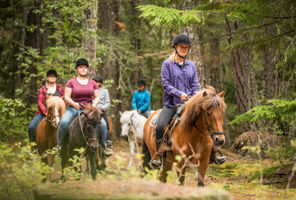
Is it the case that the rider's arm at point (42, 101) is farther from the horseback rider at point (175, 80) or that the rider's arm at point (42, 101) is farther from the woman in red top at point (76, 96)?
the horseback rider at point (175, 80)

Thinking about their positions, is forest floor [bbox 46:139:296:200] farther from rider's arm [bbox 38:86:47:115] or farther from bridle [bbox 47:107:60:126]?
rider's arm [bbox 38:86:47:115]

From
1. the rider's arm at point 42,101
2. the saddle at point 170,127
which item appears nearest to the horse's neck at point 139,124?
the rider's arm at point 42,101

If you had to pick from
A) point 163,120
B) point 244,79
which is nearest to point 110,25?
point 244,79

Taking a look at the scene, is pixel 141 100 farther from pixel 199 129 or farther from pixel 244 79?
pixel 199 129

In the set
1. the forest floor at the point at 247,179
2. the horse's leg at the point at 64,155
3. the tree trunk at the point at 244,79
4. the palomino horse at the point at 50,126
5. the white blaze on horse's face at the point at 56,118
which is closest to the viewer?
the horse's leg at the point at 64,155

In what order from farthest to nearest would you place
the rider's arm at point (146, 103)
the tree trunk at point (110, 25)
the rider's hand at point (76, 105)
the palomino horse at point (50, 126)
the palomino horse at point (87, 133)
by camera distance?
the tree trunk at point (110, 25) → the rider's arm at point (146, 103) → the palomino horse at point (50, 126) → the rider's hand at point (76, 105) → the palomino horse at point (87, 133)

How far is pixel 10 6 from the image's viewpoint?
48.0ft

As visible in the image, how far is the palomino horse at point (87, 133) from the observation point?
266 inches

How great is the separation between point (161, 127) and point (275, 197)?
337cm

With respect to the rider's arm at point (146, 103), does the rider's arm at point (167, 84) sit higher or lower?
higher

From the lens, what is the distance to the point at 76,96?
748 cm

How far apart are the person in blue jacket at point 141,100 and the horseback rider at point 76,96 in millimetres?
5341

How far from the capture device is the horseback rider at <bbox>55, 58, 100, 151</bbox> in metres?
7.26

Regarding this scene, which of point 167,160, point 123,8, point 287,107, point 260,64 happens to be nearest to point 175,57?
point 167,160
